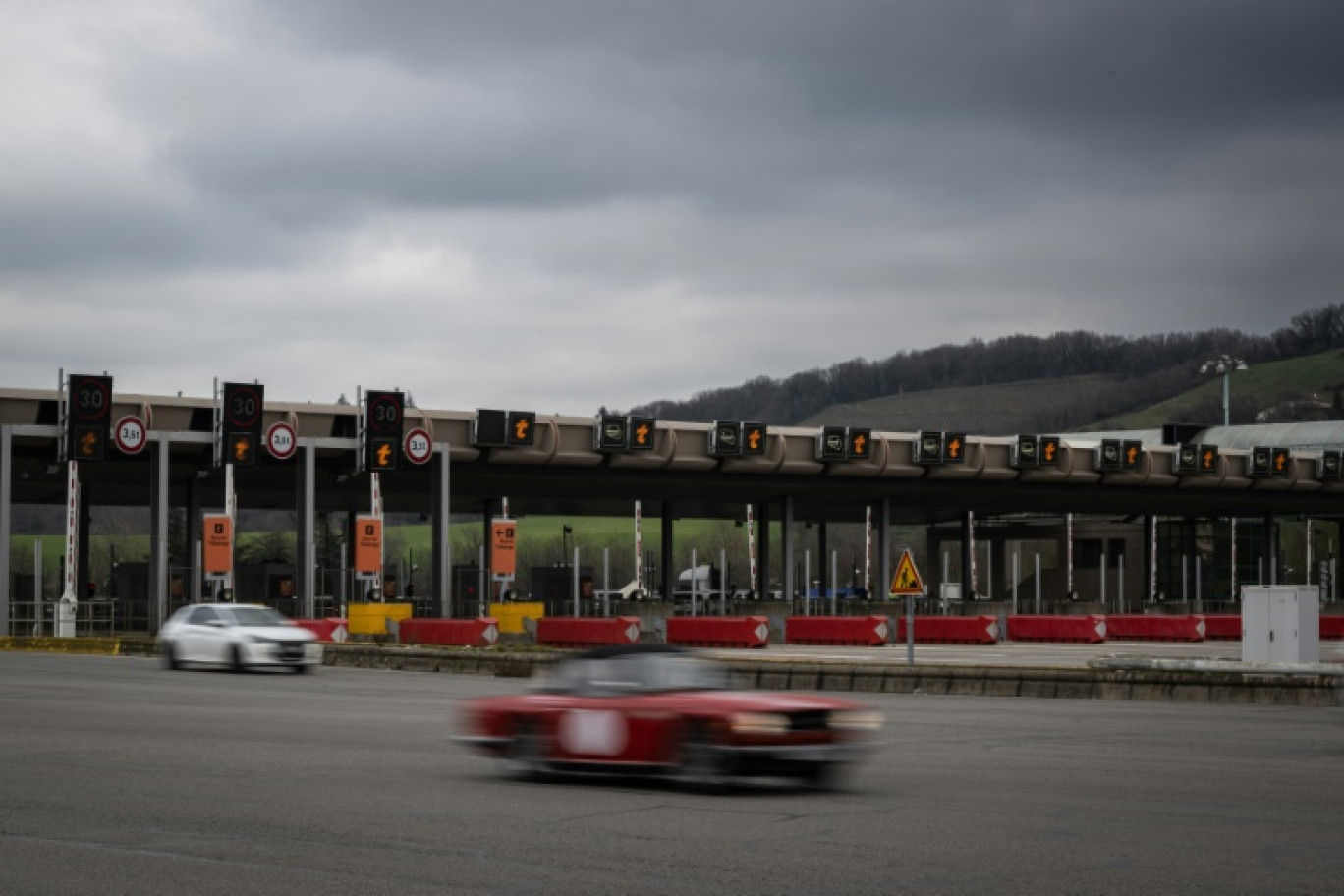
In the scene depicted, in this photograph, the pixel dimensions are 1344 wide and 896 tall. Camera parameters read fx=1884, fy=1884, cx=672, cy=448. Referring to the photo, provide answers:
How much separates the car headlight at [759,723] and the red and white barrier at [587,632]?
1298 inches

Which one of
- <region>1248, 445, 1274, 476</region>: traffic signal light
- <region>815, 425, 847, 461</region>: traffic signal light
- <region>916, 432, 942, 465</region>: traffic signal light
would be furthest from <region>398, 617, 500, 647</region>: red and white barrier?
<region>1248, 445, 1274, 476</region>: traffic signal light

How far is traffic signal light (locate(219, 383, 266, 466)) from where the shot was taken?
56.4 meters

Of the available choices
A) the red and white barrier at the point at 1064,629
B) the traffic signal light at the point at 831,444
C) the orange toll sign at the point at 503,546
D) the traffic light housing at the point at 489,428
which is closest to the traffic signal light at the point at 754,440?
the traffic signal light at the point at 831,444

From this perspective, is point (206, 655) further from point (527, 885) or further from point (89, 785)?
point (527, 885)

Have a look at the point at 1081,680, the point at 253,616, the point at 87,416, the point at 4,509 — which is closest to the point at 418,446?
the point at 87,416

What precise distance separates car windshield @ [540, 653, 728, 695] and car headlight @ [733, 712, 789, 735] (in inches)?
30.9

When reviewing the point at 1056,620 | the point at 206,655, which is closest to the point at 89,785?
the point at 206,655

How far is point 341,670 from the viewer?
130ft

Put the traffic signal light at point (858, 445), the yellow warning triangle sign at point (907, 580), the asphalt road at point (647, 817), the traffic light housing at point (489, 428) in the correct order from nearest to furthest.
Answer: 1. the asphalt road at point (647, 817)
2. the yellow warning triangle sign at point (907, 580)
3. the traffic light housing at point (489, 428)
4. the traffic signal light at point (858, 445)

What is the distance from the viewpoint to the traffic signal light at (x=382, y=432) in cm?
5856

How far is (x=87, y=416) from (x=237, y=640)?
70.2 feet

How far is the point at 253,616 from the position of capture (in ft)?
122

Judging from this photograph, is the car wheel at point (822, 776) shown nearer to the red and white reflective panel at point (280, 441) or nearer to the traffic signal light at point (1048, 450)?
the red and white reflective panel at point (280, 441)

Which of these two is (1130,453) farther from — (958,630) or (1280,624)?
(1280,624)
